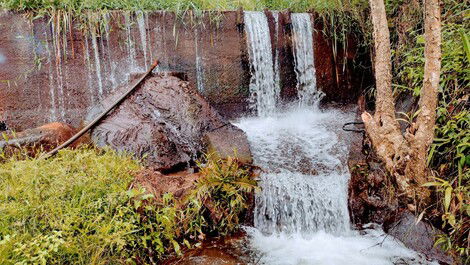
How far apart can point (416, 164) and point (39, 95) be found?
5.52m

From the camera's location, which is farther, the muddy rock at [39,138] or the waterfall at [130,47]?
the waterfall at [130,47]

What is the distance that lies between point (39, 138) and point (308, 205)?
338 cm

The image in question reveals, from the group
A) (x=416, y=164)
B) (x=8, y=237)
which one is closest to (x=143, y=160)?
(x=8, y=237)

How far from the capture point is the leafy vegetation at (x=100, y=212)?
9.71ft

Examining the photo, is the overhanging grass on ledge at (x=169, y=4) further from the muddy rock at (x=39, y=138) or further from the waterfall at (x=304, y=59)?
the muddy rock at (x=39, y=138)

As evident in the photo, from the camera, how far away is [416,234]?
3723mm

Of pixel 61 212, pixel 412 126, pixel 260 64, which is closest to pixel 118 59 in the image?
pixel 260 64

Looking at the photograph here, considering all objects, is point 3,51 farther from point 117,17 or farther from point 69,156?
point 69,156

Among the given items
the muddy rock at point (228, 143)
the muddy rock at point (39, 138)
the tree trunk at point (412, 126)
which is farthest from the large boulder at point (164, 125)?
the tree trunk at point (412, 126)

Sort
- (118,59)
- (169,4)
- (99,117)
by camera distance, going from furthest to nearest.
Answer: (169,4) < (118,59) < (99,117)

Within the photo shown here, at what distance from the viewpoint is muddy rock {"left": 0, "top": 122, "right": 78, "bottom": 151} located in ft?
14.9

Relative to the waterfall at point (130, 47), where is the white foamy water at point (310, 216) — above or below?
below

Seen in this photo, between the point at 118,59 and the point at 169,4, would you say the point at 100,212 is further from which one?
the point at 169,4

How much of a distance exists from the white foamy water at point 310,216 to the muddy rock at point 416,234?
0.29 feet
